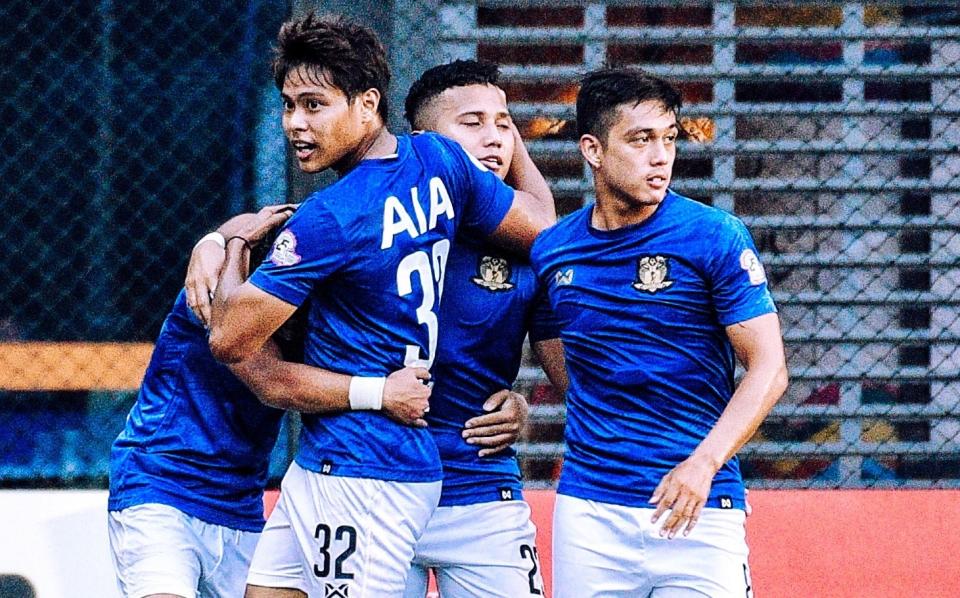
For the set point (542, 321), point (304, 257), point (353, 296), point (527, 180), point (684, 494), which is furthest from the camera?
point (527, 180)

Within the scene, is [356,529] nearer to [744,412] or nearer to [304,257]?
[304,257]

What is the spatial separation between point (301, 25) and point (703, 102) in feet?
9.48

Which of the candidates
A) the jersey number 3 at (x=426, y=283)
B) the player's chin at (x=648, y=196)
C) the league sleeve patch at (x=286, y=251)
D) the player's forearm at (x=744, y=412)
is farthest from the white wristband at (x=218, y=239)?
the player's forearm at (x=744, y=412)

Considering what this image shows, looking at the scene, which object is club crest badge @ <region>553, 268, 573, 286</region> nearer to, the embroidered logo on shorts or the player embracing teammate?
the player embracing teammate

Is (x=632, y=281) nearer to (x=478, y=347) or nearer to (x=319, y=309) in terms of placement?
(x=478, y=347)

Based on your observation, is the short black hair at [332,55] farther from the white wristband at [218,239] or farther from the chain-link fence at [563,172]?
the chain-link fence at [563,172]

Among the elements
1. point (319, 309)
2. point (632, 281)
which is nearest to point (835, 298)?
point (632, 281)

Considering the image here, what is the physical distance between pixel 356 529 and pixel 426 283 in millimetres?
607

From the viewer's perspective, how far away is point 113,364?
20.8ft

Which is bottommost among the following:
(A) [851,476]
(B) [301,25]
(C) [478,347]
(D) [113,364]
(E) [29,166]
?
(A) [851,476]

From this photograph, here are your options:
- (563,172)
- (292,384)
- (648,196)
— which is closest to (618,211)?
(648,196)

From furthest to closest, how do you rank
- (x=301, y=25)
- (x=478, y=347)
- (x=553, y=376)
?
(x=553, y=376)
(x=478, y=347)
(x=301, y=25)

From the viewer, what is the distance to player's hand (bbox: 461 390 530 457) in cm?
400

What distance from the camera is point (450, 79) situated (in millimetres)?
4297
